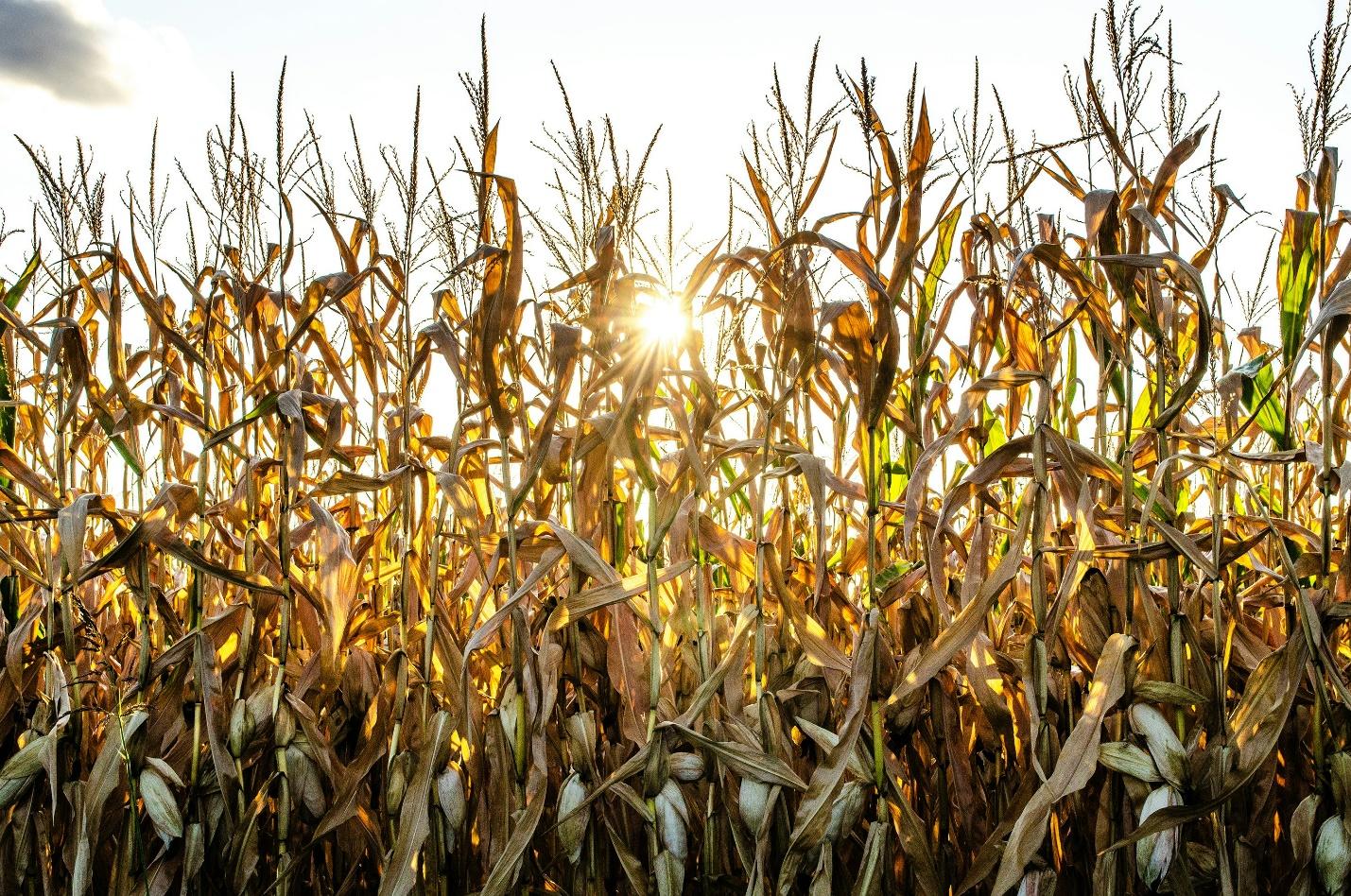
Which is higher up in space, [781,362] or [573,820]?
[781,362]

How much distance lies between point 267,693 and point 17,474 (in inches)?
28.3

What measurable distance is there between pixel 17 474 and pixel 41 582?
0.79 feet

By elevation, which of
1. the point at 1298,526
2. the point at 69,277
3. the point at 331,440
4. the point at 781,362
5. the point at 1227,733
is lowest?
the point at 1227,733

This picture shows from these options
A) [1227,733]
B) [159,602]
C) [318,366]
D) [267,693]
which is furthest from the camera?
[318,366]

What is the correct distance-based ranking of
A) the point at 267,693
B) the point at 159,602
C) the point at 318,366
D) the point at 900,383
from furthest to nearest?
the point at 318,366 → the point at 900,383 → the point at 159,602 → the point at 267,693

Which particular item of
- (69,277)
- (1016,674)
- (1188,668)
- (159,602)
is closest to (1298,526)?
(1188,668)

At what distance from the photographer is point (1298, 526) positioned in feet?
5.51

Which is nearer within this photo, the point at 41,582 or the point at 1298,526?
the point at 1298,526

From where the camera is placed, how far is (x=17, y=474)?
1943 millimetres

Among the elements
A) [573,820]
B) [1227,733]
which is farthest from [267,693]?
[1227,733]

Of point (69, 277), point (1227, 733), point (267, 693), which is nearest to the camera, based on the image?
point (1227, 733)

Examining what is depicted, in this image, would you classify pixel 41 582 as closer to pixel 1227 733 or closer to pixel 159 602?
pixel 159 602

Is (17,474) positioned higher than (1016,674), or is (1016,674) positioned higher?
(17,474)

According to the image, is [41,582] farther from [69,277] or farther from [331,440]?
[69,277]
